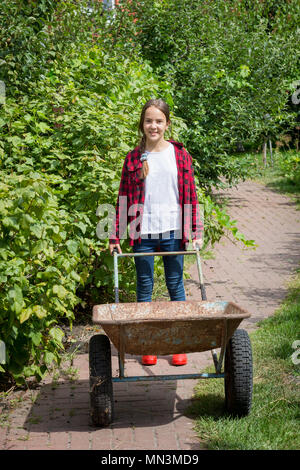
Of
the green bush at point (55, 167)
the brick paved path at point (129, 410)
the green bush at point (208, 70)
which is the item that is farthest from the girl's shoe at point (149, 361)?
the green bush at point (208, 70)

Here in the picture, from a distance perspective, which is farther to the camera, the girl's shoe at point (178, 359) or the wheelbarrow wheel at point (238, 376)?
the girl's shoe at point (178, 359)

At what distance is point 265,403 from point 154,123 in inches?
77.3

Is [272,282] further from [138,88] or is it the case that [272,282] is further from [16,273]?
[16,273]

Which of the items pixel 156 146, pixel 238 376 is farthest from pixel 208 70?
pixel 238 376

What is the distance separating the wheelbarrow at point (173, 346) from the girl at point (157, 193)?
2.23 feet

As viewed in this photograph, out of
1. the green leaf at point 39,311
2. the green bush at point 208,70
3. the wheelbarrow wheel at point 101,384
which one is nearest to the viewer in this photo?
the wheelbarrow wheel at point 101,384

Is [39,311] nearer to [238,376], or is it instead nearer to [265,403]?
[238,376]

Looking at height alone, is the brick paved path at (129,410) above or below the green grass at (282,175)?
below

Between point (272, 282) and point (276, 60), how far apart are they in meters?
4.83

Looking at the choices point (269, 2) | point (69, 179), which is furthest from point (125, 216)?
point (269, 2)

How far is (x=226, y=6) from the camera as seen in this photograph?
11.5 m

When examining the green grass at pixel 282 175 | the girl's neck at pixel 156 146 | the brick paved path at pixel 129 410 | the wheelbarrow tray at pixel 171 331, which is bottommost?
the brick paved path at pixel 129 410

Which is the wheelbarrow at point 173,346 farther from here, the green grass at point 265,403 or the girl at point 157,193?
the girl at point 157,193

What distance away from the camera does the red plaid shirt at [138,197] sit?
448 cm
